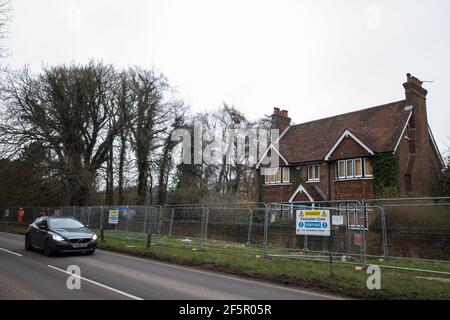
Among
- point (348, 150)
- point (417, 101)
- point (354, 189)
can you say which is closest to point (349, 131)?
point (348, 150)

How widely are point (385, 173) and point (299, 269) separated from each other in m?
18.0

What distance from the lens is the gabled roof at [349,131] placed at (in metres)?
29.4

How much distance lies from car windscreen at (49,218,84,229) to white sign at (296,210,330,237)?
383 inches

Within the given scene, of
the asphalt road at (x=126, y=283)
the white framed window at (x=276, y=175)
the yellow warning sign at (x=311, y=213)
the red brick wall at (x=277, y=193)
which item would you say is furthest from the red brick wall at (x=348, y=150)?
the asphalt road at (x=126, y=283)

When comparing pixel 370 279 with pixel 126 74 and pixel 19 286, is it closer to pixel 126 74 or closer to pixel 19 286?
pixel 19 286

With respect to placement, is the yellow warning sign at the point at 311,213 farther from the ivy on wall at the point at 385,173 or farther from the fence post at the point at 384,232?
the ivy on wall at the point at 385,173

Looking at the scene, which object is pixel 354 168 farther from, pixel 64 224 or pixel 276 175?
pixel 64 224

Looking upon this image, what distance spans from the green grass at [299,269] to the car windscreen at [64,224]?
2.16 meters

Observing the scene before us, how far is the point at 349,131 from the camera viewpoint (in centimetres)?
2991

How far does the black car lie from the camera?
15664 mm

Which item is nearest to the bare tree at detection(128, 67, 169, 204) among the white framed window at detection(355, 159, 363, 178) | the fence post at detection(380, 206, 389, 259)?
the white framed window at detection(355, 159, 363, 178)

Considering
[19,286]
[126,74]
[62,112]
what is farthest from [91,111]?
[19,286]

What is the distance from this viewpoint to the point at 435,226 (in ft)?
40.5
